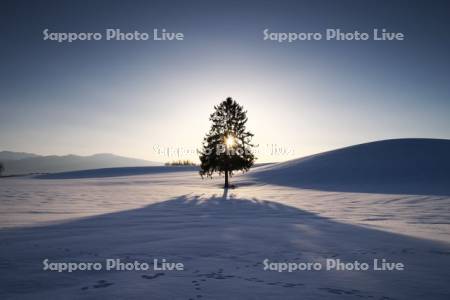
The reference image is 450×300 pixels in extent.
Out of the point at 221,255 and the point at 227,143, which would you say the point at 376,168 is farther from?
the point at 221,255

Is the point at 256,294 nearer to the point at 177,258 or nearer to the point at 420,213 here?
the point at 177,258

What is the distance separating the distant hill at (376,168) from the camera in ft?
101

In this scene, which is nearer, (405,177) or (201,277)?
(201,277)

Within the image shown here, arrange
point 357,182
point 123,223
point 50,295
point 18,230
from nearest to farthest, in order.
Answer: point 50,295
point 18,230
point 123,223
point 357,182

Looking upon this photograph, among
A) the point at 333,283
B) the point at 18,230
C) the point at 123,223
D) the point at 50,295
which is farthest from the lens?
the point at 123,223

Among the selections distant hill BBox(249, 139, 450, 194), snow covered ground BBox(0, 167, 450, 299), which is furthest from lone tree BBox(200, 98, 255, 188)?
snow covered ground BBox(0, 167, 450, 299)

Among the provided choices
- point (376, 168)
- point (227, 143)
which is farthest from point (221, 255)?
point (376, 168)

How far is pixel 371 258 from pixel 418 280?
1.32 m

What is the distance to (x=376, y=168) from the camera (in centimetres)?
3722

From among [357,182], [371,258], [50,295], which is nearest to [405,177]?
[357,182]

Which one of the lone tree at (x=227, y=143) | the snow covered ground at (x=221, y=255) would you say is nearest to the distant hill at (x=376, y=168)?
the lone tree at (x=227, y=143)

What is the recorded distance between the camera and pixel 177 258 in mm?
5738

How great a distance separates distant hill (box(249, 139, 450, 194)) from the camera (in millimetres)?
30638

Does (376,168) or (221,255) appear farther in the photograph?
(376,168)
